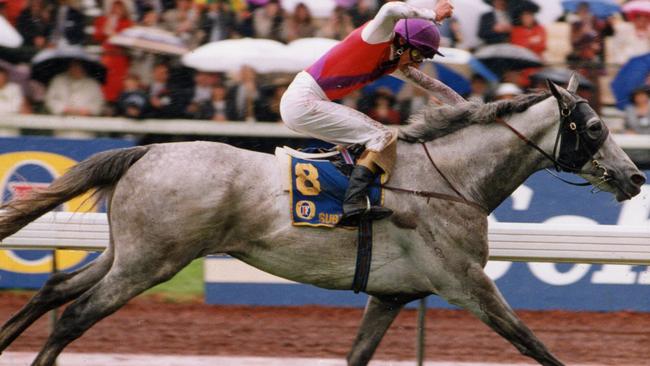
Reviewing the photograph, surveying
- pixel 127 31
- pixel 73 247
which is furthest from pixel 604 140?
pixel 127 31

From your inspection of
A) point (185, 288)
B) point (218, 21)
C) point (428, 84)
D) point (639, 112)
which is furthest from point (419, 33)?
point (218, 21)

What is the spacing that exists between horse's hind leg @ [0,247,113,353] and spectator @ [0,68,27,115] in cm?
422

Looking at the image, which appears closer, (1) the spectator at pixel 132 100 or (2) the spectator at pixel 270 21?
(1) the spectator at pixel 132 100

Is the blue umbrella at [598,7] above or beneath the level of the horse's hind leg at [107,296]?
above

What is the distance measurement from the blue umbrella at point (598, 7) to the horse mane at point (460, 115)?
15.2 feet

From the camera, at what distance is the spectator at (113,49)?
31.6ft

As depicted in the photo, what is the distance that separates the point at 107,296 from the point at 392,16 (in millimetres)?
2020

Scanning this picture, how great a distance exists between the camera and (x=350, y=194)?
5.43 meters

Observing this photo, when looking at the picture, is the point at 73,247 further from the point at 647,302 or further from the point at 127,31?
the point at 647,302

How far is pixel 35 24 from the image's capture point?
398 inches

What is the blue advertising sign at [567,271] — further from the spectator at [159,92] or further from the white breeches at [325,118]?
the white breeches at [325,118]

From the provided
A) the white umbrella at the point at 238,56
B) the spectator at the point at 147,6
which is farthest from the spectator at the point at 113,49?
the white umbrella at the point at 238,56

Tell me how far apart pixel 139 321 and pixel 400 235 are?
3.34 m

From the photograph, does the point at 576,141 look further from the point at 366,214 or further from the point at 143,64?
the point at 143,64
